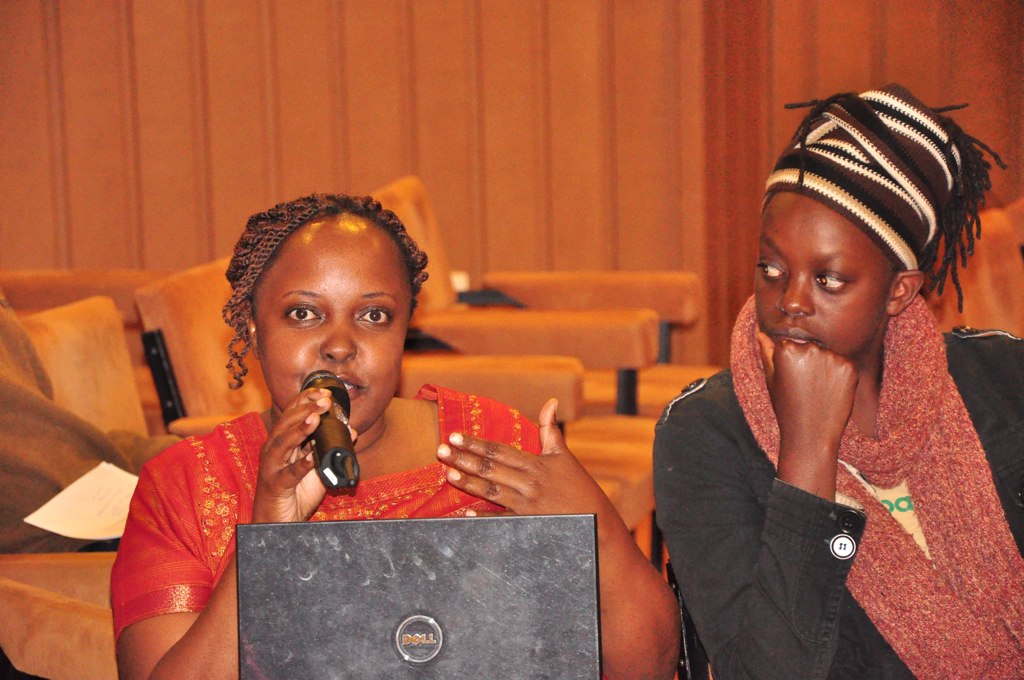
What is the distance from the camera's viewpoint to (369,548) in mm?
920

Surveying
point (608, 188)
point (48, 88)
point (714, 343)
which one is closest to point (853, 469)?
point (714, 343)

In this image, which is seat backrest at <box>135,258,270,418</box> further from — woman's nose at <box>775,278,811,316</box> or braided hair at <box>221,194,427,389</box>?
woman's nose at <box>775,278,811,316</box>

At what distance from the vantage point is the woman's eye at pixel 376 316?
1412 mm

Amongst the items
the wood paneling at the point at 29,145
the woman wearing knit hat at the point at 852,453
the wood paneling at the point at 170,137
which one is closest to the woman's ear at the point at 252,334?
the woman wearing knit hat at the point at 852,453

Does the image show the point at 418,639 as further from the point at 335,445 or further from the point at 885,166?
the point at 885,166

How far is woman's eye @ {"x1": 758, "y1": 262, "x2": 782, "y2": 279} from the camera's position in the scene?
1.45m

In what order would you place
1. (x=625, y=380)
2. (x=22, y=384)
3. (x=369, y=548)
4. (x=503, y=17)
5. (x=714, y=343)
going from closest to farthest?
(x=369, y=548), (x=22, y=384), (x=625, y=380), (x=714, y=343), (x=503, y=17)

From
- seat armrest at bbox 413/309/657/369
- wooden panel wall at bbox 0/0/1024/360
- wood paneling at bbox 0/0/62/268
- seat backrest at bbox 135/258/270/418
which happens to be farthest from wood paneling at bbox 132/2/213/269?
seat backrest at bbox 135/258/270/418

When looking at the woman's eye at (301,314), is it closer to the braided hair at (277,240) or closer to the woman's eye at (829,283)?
the braided hair at (277,240)

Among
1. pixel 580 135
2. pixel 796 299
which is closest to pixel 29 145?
pixel 580 135

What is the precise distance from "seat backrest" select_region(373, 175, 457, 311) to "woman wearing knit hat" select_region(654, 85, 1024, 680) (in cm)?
222

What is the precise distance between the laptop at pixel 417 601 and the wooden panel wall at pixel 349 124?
4.05 meters

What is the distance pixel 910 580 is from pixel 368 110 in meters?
4.22

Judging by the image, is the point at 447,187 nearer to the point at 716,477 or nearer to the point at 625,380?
the point at 625,380
